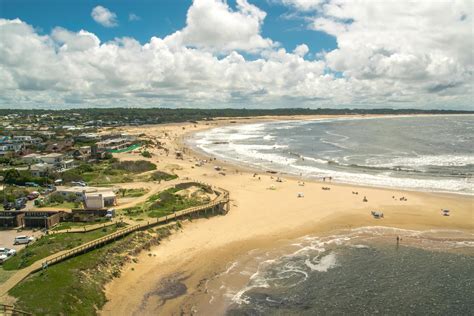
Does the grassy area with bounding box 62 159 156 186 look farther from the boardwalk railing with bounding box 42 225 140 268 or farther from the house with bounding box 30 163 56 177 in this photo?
the boardwalk railing with bounding box 42 225 140 268

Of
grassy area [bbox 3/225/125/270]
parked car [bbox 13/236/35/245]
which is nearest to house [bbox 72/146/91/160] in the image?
grassy area [bbox 3/225/125/270]

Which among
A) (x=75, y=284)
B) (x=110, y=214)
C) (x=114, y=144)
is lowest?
(x=75, y=284)

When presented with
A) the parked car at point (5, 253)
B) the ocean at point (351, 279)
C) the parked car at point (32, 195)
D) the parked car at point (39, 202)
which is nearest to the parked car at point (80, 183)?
the parked car at point (32, 195)

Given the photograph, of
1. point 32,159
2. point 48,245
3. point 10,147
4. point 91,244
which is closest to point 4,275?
point 48,245

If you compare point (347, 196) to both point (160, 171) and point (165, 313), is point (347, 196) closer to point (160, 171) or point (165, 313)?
point (160, 171)

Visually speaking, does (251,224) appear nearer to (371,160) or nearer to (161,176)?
(161,176)

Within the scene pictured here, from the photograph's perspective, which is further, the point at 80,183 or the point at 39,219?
→ the point at 80,183

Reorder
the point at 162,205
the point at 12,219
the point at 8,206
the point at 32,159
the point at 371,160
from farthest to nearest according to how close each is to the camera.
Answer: the point at 371,160 → the point at 32,159 → the point at 162,205 → the point at 8,206 → the point at 12,219
